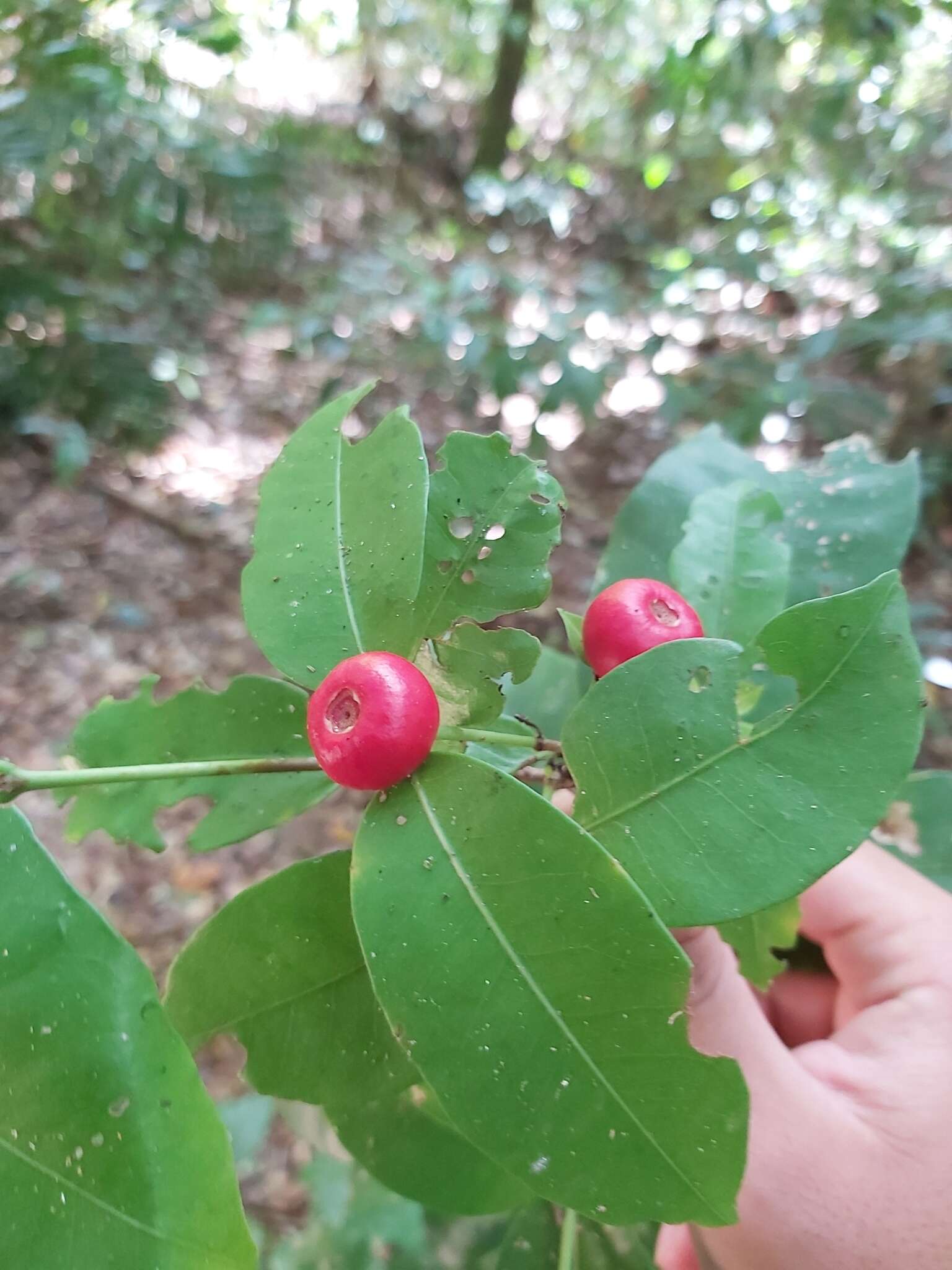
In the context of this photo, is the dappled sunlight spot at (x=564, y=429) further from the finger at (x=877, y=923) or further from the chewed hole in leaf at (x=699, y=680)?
the chewed hole in leaf at (x=699, y=680)

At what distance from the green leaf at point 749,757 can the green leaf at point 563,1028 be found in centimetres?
6

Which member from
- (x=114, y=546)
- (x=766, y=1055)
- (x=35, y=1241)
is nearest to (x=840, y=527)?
(x=766, y=1055)

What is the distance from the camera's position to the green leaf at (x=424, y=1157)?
81cm

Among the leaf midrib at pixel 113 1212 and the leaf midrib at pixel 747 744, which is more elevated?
the leaf midrib at pixel 747 744

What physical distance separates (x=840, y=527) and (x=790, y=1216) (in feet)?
2.31

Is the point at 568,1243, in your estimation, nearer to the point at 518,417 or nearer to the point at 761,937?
the point at 761,937

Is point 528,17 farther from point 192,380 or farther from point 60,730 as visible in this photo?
point 60,730

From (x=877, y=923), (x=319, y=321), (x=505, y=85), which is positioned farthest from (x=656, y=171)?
(x=877, y=923)

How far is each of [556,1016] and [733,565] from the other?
0.47 m

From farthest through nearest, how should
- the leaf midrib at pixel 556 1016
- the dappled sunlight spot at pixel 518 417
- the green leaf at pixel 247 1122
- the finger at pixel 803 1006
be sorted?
the dappled sunlight spot at pixel 518 417, the green leaf at pixel 247 1122, the finger at pixel 803 1006, the leaf midrib at pixel 556 1016

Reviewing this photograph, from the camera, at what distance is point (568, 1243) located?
0.92 m

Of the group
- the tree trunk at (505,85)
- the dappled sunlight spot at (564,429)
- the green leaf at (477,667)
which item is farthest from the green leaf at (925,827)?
the tree trunk at (505,85)

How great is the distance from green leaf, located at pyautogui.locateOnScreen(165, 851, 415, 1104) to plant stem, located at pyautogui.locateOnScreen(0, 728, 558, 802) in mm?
114

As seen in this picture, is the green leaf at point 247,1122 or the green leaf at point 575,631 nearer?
the green leaf at point 575,631
